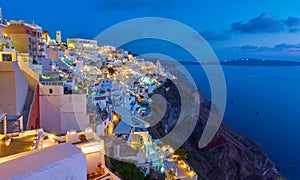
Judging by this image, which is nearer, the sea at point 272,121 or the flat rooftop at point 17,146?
the flat rooftop at point 17,146

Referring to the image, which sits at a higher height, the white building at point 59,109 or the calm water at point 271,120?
the white building at point 59,109

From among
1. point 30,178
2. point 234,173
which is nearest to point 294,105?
point 234,173

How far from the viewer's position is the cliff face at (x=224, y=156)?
605 inches

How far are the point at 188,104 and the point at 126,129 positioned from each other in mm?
16536

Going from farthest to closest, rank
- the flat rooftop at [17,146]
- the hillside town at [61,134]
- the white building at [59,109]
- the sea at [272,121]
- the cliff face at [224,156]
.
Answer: the sea at [272,121] < the cliff face at [224,156] < the white building at [59,109] < the flat rooftop at [17,146] < the hillside town at [61,134]

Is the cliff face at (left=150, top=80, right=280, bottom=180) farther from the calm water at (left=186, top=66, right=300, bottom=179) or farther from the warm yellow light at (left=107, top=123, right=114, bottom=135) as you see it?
the calm water at (left=186, top=66, right=300, bottom=179)

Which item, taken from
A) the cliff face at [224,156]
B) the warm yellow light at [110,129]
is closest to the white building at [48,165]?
the warm yellow light at [110,129]

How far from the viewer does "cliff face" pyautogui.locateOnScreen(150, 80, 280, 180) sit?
50.4 feet

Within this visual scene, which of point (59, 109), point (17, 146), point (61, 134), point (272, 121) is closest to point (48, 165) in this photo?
point (17, 146)

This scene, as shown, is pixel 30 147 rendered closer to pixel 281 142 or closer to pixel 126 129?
pixel 126 129

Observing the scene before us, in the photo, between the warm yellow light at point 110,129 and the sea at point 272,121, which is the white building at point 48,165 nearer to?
the warm yellow light at point 110,129

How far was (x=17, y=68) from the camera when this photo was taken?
716cm

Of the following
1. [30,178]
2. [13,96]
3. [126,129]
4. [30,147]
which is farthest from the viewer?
[126,129]

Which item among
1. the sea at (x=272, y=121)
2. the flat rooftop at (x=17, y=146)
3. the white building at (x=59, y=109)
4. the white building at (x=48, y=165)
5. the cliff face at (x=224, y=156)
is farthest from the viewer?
the sea at (x=272, y=121)
